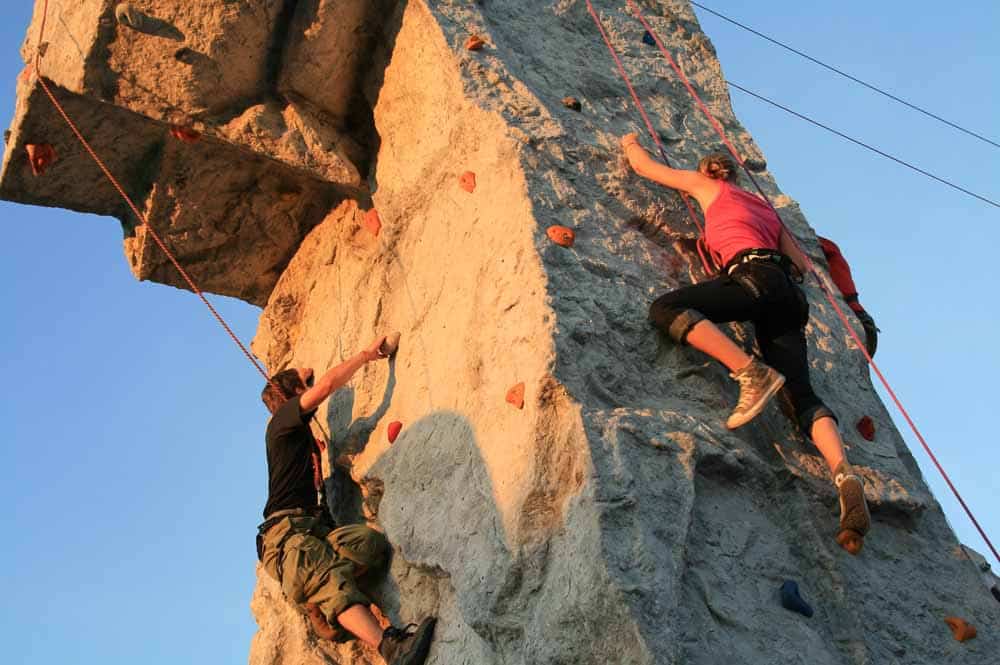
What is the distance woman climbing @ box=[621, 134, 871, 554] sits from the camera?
475 centimetres

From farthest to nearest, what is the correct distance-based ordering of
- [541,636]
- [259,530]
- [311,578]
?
1. [259,530]
2. [311,578]
3. [541,636]

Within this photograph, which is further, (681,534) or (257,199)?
(257,199)

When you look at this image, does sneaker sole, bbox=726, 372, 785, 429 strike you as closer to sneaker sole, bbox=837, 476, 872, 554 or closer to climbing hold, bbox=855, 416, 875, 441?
sneaker sole, bbox=837, 476, 872, 554

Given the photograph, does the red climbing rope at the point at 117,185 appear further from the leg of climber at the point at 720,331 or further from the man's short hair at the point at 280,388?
the leg of climber at the point at 720,331

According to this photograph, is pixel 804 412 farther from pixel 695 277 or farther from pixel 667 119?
pixel 667 119

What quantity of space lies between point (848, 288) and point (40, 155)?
4028mm

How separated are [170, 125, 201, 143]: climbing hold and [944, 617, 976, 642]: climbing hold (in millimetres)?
4038

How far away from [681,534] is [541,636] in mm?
572

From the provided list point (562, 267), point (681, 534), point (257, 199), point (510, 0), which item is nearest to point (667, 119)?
point (510, 0)

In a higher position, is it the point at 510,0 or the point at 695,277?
the point at 510,0

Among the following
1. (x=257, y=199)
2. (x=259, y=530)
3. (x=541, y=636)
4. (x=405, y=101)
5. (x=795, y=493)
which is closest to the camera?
(x=541, y=636)

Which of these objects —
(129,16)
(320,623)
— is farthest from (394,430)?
(129,16)

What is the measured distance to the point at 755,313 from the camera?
16.5 ft

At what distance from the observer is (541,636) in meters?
4.16
